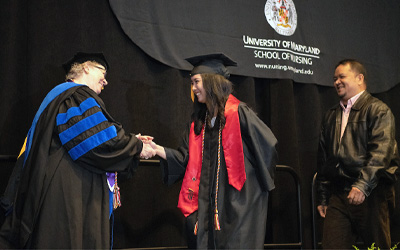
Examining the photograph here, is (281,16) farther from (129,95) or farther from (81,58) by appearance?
(81,58)

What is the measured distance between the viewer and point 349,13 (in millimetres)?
5750

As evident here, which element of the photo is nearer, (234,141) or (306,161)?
(234,141)

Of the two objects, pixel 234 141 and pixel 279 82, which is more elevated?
pixel 279 82

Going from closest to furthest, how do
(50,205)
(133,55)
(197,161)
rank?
(50,205) < (197,161) < (133,55)

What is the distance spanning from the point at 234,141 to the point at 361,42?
3.18 meters

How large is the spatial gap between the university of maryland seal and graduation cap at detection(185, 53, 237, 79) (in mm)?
1680

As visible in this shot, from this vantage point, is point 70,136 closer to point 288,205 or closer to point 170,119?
point 170,119

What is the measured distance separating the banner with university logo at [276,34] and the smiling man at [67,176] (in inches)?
50.0

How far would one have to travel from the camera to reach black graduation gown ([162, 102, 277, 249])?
3.22 meters

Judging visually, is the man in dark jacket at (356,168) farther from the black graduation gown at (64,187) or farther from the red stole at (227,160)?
the black graduation gown at (64,187)

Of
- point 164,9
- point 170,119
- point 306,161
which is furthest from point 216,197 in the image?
point 306,161

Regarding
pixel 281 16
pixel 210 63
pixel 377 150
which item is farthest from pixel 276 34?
pixel 377 150

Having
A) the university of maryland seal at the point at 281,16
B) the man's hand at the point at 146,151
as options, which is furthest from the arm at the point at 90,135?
the university of maryland seal at the point at 281,16

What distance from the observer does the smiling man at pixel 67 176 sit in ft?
9.56
